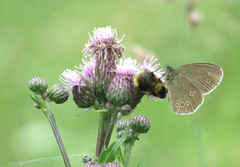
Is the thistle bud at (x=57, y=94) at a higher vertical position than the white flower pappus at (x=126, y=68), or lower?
lower

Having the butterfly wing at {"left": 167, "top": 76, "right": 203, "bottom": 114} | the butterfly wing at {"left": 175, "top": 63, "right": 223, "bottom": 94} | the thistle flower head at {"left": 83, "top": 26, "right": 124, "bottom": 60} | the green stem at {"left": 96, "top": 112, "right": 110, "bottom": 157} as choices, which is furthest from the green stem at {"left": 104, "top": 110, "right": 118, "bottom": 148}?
the butterfly wing at {"left": 175, "top": 63, "right": 223, "bottom": 94}

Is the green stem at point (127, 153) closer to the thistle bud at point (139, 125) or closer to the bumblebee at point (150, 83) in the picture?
the thistle bud at point (139, 125)

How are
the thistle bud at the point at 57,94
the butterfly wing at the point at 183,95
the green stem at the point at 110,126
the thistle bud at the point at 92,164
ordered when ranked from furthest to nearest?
the butterfly wing at the point at 183,95 < the thistle bud at the point at 57,94 < the green stem at the point at 110,126 < the thistle bud at the point at 92,164

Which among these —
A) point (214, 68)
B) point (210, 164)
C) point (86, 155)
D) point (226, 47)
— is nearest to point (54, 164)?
point (86, 155)

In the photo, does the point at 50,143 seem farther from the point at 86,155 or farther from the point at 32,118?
the point at 86,155

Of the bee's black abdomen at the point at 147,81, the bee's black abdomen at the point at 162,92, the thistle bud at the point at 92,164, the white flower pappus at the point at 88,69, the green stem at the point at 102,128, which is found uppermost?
the white flower pappus at the point at 88,69

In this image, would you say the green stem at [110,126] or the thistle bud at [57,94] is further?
the thistle bud at [57,94]

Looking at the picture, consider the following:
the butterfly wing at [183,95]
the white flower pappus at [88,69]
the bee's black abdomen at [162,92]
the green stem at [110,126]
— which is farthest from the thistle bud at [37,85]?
the butterfly wing at [183,95]
